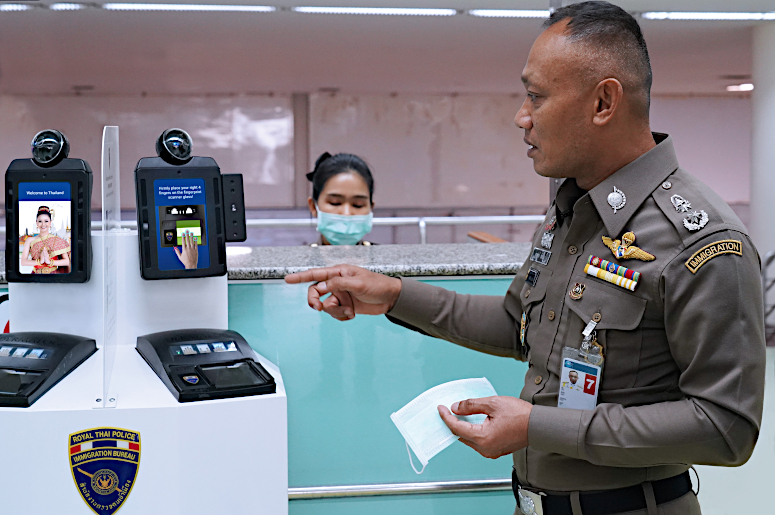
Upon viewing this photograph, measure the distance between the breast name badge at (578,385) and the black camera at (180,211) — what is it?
2.48 ft

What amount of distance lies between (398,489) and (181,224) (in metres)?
0.98

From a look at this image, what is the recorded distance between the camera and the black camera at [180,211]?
4.70 ft

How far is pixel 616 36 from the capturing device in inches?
41.2

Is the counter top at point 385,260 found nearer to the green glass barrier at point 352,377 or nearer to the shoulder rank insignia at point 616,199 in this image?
the green glass barrier at point 352,377

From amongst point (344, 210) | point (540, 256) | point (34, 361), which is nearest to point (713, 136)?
point (344, 210)

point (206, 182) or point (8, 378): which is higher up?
point (206, 182)

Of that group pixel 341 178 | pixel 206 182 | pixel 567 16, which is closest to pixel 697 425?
pixel 567 16

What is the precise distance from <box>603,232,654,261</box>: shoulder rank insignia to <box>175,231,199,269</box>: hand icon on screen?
32.7 inches

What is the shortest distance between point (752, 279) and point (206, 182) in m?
1.03

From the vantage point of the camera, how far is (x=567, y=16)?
1096 mm

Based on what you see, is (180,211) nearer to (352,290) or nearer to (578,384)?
(352,290)

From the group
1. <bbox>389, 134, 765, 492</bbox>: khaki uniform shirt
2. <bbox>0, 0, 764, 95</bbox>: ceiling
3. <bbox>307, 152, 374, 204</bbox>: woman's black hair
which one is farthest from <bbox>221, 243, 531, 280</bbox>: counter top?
<bbox>0, 0, 764, 95</bbox>: ceiling

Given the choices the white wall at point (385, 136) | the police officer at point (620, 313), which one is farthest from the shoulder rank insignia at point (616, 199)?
the white wall at point (385, 136)

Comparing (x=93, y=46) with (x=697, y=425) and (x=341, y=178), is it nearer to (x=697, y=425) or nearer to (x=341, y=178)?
(x=341, y=178)
